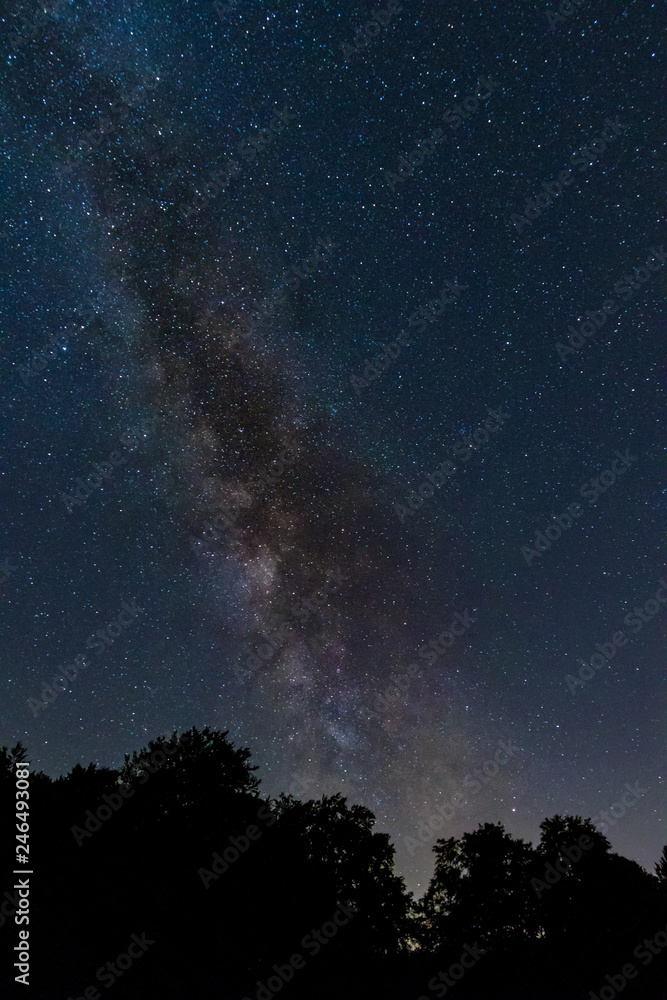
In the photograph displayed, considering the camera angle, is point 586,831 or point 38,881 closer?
point 38,881

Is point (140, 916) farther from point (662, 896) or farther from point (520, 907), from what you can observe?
point (662, 896)

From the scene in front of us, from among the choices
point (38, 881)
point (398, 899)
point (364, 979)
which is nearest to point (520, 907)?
point (398, 899)

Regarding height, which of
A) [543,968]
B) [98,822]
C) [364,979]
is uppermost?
[98,822]

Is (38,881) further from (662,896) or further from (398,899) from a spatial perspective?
(662,896)

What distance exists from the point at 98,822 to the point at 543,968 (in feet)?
72.7

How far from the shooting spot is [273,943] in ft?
57.8

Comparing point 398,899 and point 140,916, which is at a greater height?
point 140,916

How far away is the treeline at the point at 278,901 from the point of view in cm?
1333

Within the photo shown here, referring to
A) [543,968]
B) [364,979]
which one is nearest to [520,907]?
[543,968]

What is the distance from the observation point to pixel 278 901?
19641 millimetres

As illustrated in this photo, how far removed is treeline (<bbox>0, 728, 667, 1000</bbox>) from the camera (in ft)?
43.7

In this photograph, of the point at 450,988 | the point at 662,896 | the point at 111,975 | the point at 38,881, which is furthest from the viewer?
the point at 662,896

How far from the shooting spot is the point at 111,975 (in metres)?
11.1

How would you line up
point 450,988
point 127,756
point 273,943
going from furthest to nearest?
point 127,756
point 450,988
point 273,943
